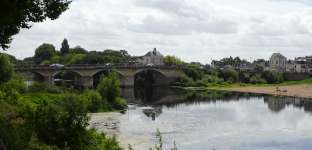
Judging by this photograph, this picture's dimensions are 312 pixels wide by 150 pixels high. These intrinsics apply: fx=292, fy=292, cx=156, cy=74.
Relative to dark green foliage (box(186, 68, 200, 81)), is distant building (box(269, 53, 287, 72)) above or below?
above

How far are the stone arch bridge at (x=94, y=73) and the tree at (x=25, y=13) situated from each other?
1827 inches

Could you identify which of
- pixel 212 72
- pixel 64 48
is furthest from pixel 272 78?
pixel 64 48

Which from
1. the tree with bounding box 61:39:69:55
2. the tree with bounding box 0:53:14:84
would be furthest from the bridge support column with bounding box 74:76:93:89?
the tree with bounding box 61:39:69:55

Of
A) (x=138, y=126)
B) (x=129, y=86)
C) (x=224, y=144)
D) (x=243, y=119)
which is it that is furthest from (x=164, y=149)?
(x=129, y=86)

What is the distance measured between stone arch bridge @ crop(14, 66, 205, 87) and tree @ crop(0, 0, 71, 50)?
4640cm

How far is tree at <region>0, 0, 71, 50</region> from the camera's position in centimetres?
1642

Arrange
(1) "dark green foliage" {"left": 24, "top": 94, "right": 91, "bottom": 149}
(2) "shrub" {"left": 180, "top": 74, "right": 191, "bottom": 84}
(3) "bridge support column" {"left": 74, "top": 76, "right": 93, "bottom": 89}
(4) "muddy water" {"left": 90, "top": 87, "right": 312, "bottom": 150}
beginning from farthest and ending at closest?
(2) "shrub" {"left": 180, "top": 74, "right": 191, "bottom": 84}, (3) "bridge support column" {"left": 74, "top": 76, "right": 93, "bottom": 89}, (4) "muddy water" {"left": 90, "top": 87, "right": 312, "bottom": 150}, (1) "dark green foliage" {"left": 24, "top": 94, "right": 91, "bottom": 149}

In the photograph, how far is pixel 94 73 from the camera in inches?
3118

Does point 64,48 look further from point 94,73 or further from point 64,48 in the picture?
point 94,73

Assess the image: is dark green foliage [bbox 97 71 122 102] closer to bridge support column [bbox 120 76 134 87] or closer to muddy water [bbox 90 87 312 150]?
muddy water [bbox 90 87 312 150]

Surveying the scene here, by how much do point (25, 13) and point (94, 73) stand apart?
61.9 metres

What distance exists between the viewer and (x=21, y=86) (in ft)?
131

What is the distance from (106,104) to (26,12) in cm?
2317

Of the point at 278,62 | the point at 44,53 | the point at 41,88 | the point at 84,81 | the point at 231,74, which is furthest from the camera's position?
the point at 44,53
